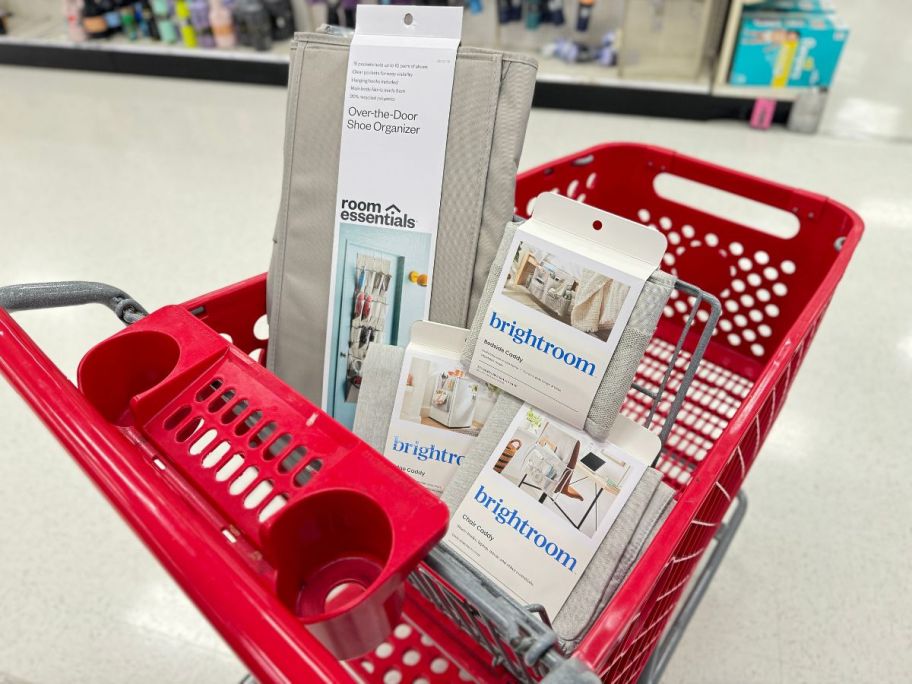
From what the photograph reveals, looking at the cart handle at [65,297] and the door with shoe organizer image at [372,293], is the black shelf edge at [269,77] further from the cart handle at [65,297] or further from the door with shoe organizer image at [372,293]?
the cart handle at [65,297]

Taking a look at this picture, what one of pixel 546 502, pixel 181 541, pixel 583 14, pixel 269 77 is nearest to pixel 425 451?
pixel 546 502

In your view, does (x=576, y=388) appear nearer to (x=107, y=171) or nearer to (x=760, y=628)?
(x=760, y=628)

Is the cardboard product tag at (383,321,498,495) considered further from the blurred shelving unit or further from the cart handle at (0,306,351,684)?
the blurred shelving unit

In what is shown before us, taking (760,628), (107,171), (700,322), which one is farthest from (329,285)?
(107,171)

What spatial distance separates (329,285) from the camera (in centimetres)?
74

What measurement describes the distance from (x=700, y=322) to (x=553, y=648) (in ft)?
2.72

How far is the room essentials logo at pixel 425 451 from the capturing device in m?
0.69

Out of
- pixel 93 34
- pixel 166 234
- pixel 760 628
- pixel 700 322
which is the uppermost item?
pixel 93 34

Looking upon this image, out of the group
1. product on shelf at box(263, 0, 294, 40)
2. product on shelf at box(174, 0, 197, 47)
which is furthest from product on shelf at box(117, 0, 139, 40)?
product on shelf at box(263, 0, 294, 40)

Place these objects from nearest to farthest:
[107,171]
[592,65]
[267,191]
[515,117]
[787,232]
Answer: [515,117], [787,232], [267,191], [107,171], [592,65]

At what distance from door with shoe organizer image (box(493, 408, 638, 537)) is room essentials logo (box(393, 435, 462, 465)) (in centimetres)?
7

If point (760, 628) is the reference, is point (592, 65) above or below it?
above

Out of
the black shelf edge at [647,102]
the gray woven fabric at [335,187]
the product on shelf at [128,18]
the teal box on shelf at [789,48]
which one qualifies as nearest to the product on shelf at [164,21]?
the product on shelf at [128,18]

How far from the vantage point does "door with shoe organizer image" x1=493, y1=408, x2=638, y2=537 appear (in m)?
0.58
